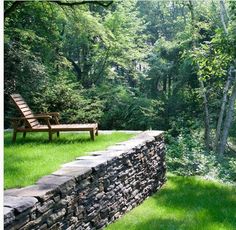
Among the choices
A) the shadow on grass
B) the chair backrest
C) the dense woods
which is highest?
the dense woods

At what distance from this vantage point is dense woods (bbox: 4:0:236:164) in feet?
38.7

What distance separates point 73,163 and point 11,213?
1986mm

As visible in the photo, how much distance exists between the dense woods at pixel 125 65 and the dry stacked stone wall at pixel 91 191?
300 cm

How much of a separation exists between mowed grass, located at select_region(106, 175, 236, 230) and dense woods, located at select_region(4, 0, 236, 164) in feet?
8.63

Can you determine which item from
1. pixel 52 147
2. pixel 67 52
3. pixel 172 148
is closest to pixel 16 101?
pixel 52 147

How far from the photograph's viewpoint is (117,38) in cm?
1852

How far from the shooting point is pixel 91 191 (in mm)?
4812

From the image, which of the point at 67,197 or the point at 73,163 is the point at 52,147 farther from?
the point at 67,197

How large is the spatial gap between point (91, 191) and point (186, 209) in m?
2.07

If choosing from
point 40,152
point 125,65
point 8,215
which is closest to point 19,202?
point 8,215

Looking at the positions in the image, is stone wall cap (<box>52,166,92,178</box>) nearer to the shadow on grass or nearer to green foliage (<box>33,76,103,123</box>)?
the shadow on grass

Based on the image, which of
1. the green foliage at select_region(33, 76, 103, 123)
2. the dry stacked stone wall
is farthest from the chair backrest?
the green foliage at select_region(33, 76, 103, 123)

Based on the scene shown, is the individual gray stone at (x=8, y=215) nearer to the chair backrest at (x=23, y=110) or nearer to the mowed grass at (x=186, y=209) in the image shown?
the mowed grass at (x=186, y=209)

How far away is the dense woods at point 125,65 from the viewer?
11.8m
